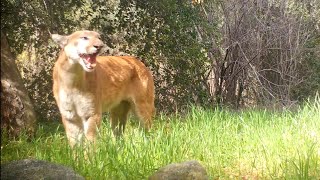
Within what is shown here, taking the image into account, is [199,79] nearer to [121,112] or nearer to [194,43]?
[194,43]

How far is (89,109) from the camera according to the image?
620cm

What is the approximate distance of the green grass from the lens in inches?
194

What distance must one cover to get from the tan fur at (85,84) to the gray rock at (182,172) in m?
1.50

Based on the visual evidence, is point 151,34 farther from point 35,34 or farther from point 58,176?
point 58,176

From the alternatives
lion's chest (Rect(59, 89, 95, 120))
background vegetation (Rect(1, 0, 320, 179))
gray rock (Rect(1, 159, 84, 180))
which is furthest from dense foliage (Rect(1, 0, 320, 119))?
gray rock (Rect(1, 159, 84, 180))

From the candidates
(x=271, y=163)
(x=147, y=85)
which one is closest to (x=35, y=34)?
(x=147, y=85)

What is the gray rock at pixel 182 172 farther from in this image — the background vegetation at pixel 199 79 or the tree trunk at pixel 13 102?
the tree trunk at pixel 13 102

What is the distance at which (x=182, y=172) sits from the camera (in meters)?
4.38

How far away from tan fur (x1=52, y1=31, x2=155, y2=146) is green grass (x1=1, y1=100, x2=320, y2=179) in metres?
0.33

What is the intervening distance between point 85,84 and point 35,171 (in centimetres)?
224

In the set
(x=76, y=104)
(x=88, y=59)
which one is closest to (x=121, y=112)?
(x=76, y=104)

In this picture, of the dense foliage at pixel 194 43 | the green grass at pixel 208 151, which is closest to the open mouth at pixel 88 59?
the green grass at pixel 208 151

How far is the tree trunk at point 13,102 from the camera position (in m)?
6.58

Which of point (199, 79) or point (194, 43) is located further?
point (199, 79)
